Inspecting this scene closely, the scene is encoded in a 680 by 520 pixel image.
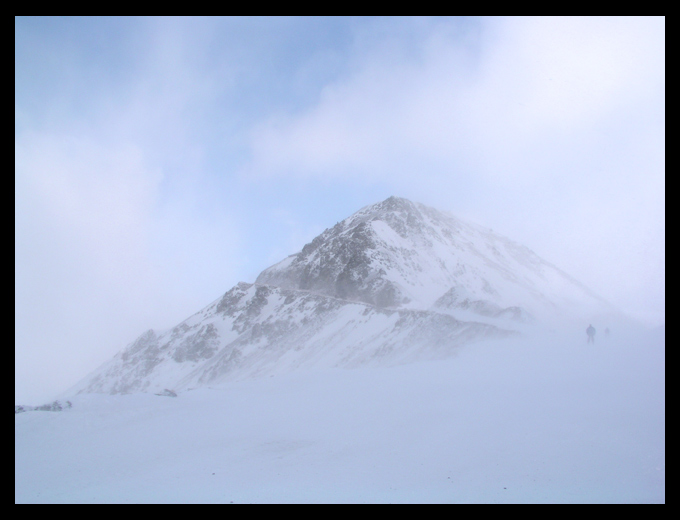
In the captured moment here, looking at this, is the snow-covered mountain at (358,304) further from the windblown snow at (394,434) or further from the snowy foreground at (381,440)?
the snowy foreground at (381,440)

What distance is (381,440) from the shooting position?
17625mm

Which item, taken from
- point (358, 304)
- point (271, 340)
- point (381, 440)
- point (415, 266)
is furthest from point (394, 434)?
point (415, 266)

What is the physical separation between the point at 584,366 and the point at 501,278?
59.0 meters

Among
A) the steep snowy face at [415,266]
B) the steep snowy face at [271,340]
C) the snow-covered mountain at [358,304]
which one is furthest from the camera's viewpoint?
the steep snowy face at [415,266]

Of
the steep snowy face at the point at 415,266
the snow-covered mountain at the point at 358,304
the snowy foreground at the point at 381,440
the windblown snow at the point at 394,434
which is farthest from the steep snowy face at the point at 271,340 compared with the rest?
the snowy foreground at the point at 381,440

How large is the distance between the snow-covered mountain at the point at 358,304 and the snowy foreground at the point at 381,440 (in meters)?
25.2

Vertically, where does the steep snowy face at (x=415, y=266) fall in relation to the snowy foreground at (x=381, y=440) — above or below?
above

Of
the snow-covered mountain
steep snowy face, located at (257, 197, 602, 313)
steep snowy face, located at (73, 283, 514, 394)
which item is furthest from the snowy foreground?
steep snowy face, located at (257, 197, 602, 313)

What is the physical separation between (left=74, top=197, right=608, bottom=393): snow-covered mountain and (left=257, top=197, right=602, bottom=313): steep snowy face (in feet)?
0.78

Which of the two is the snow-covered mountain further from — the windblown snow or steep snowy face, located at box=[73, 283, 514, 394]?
the windblown snow

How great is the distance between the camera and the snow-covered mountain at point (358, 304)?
5722cm

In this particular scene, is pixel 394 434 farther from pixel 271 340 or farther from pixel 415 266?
pixel 415 266

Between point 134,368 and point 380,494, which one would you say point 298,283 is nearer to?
point 134,368

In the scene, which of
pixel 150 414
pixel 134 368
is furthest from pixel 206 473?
pixel 134 368
